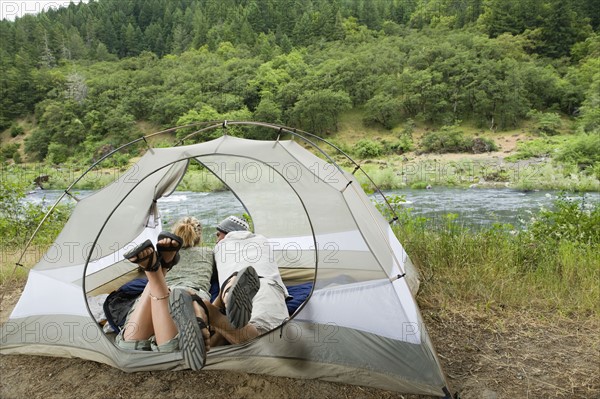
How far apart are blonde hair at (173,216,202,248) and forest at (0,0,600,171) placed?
52.5ft

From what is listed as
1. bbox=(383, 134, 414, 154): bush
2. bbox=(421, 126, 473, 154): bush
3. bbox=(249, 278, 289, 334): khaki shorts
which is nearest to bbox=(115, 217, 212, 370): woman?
bbox=(249, 278, 289, 334): khaki shorts

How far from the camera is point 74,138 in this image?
2934cm

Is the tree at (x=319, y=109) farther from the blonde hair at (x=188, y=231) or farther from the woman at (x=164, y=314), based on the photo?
the woman at (x=164, y=314)

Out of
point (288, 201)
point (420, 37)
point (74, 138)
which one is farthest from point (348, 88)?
point (288, 201)

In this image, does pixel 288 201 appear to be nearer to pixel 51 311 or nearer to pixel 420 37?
pixel 51 311

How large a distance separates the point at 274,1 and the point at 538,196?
54347mm

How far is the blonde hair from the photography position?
3295 millimetres

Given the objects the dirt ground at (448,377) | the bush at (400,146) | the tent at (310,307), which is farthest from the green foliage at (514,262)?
the bush at (400,146)

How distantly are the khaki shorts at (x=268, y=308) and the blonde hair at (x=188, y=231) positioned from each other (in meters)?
0.78

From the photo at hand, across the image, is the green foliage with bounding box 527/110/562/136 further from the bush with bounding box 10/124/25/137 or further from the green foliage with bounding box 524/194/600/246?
the bush with bounding box 10/124/25/137

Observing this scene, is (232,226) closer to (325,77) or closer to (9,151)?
(325,77)

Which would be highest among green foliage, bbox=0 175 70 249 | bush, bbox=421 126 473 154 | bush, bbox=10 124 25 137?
bush, bbox=10 124 25 137

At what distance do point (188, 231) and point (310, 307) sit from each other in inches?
50.9

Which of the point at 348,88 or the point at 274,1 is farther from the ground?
the point at 274,1
